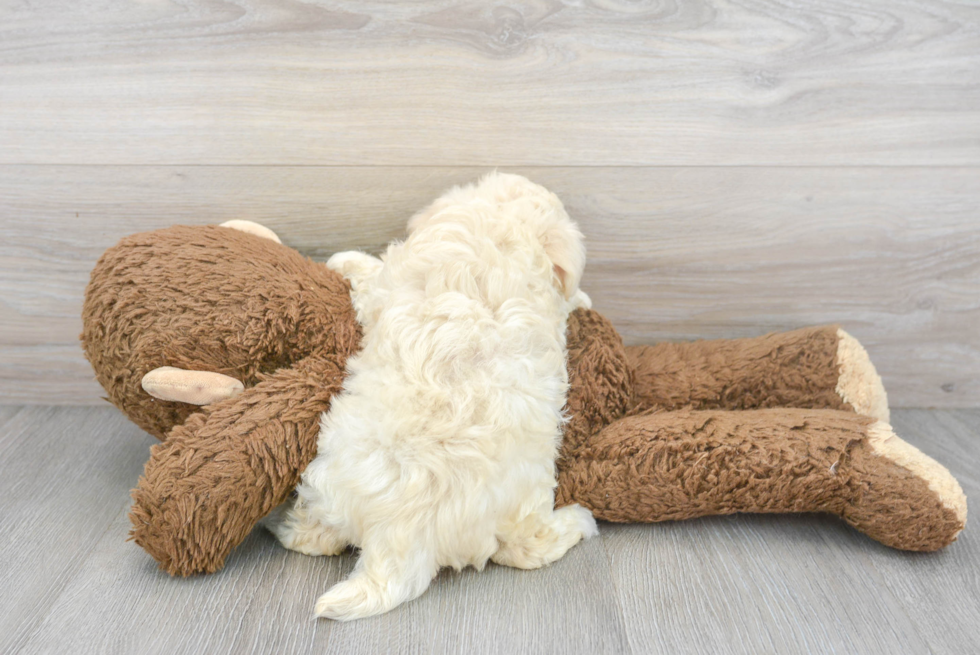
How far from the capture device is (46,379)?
119 cm

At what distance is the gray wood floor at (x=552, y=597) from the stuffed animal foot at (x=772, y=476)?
0.14 feet

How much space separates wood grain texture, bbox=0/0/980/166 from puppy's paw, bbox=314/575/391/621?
598mm

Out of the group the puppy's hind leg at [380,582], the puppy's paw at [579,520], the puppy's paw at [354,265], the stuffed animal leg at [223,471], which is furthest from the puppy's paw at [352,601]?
the puppy's paw at [354,265]

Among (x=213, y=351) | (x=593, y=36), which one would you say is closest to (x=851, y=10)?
(x=593, y=36)

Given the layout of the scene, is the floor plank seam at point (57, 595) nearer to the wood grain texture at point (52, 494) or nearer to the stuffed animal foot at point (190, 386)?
the wood grain texture at point (52, 494)

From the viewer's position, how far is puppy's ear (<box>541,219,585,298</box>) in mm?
877

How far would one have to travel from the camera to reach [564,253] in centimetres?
88

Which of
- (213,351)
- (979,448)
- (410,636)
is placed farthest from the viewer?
(979,448)

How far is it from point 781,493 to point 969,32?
719 millimetres

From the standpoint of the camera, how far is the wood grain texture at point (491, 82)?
992 mm

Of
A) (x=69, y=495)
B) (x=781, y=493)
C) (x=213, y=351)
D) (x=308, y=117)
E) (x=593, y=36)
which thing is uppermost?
(x=593, y=36)

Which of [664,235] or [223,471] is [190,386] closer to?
[223,471]

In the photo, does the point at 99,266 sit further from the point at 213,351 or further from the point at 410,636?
the point at 410,636

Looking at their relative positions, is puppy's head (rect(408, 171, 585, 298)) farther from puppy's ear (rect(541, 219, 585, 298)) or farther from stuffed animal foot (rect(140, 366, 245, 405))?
stuffed animal foot (rect(140, 366, 245, 405))
